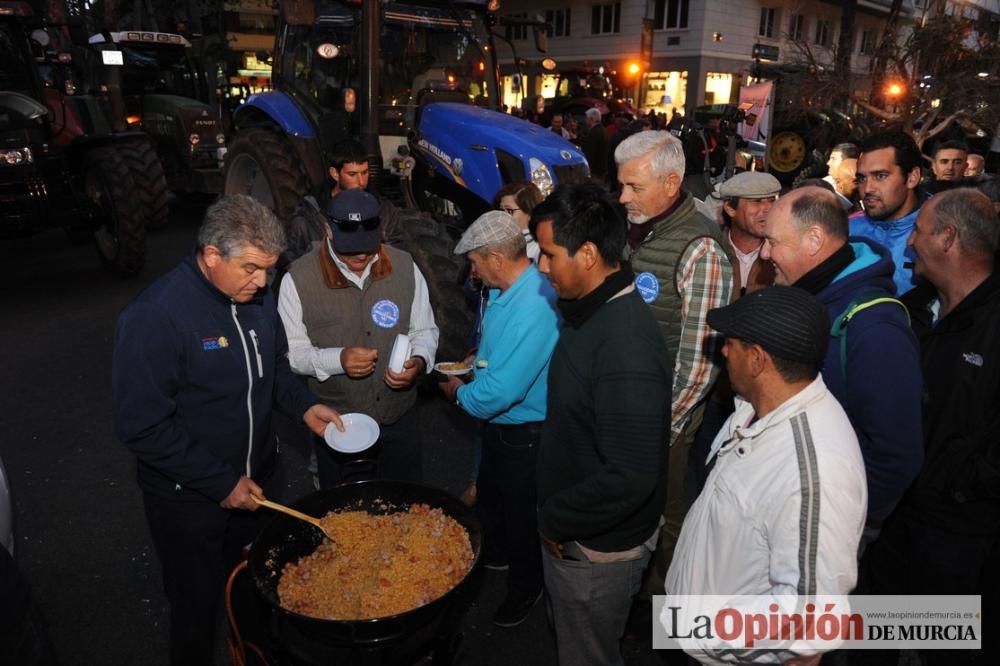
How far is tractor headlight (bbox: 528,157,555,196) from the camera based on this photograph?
211 inches

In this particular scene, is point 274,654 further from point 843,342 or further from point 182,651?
point 843,342

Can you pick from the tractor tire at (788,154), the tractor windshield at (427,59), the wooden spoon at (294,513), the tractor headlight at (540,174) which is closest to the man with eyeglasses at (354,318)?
the wooden spoon at (294,513)

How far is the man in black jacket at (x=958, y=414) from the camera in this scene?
2381mm

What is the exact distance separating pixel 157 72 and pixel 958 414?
13.2 meters

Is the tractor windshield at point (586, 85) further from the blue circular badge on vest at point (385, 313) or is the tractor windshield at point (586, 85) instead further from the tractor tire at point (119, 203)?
the blue circular badge on vest at point (385, 313)

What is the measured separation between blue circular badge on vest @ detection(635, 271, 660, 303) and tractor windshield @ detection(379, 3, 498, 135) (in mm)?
4060

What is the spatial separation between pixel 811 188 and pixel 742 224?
4.76 ft

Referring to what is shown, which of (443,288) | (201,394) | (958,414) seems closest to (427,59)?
(443,288)

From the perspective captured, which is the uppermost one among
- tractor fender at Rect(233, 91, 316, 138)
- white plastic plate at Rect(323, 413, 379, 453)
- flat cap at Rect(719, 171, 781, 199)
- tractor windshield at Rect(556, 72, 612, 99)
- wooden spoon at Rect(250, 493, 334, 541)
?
tractor windshield at Rect(556, 72, 612, 99)

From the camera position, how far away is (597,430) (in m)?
1.96

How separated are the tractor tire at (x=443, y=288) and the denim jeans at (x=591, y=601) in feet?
8.36

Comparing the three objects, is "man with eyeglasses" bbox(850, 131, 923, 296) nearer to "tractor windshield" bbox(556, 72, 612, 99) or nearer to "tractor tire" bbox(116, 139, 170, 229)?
"tractor tire" bbox(116, 139, 170, 229)

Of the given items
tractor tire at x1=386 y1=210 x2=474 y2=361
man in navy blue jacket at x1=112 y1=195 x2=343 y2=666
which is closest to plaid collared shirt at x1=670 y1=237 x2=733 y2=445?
man in navy blue jacket at x1=112 y1=195 x2=343 y2=666

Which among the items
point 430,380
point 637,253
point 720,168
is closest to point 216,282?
point 637,253
